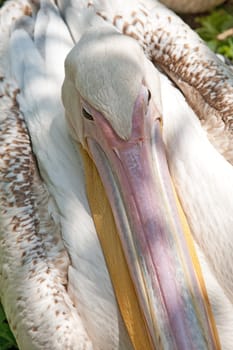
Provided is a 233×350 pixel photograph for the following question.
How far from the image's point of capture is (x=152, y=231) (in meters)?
3.36

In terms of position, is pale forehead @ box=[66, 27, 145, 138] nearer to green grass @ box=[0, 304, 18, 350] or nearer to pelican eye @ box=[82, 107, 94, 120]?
pelican eye @ box=[82, 107, 94, 120]

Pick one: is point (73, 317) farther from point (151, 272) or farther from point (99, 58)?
point (99, 58)

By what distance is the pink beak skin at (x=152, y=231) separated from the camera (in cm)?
326

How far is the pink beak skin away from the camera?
10.7 ft

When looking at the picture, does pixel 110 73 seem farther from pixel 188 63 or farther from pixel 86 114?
pixel 188 63

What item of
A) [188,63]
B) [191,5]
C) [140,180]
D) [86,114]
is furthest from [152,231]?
[191,5]

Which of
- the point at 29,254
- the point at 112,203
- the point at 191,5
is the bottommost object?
the point at 29,254

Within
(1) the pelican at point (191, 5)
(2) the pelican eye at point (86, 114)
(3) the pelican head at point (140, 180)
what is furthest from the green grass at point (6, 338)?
(1) the pelican at point (191, 5)

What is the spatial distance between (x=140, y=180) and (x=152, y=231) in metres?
0.22

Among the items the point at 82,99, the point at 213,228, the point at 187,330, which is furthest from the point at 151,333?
the point at 82,99

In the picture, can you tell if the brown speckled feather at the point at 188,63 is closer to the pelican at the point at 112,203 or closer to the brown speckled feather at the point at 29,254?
the pelican at the point at 112,203

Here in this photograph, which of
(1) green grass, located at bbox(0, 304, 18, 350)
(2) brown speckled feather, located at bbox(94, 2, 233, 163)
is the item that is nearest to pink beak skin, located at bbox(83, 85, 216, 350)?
(2) brown speckled feather, located at bbox(94, 2, 233, 163)

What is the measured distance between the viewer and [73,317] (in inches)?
139

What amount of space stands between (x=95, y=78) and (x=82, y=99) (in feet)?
0.46
